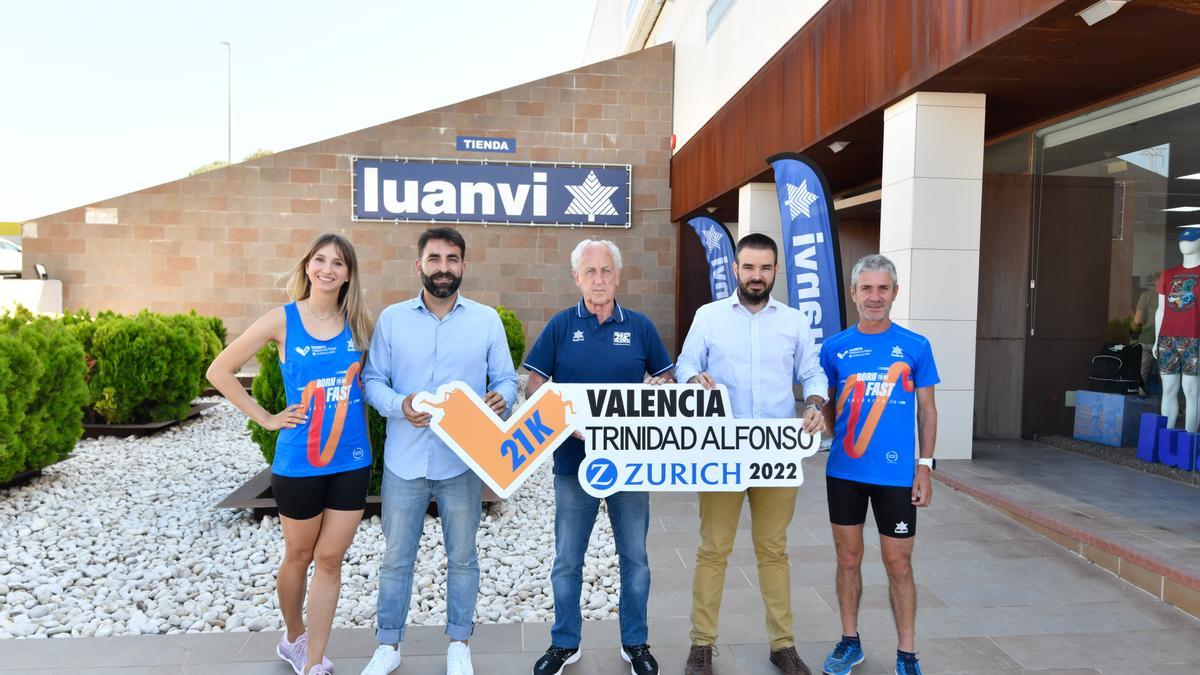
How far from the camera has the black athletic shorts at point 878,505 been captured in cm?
300

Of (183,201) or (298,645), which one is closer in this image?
(298,645)

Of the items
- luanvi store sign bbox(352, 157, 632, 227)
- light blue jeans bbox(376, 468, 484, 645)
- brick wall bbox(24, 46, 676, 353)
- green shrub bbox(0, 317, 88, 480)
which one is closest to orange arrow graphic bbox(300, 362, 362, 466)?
light blue jeans bbox(376, 468, 484, 645)

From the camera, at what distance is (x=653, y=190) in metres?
15.3

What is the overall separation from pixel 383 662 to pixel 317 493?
0.77 metres

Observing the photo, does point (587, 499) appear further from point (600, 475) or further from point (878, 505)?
point (878, 505)

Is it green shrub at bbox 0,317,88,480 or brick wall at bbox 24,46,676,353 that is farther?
brick wall at bbox 24,46,676,353

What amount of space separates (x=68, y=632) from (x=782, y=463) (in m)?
3.44

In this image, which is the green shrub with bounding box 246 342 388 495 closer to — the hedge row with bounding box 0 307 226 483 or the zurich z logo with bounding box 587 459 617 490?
the hedge row with bounding box 0 307 226 483

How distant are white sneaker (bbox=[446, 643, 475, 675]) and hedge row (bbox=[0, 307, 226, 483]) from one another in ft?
14.8

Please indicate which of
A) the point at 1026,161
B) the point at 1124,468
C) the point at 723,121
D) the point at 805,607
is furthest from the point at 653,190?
the point at 805,607

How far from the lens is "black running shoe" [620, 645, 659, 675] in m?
3.07

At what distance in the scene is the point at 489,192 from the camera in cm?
1477

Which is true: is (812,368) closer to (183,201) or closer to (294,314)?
(294,314)

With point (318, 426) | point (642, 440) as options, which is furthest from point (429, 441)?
point (642, 440)
